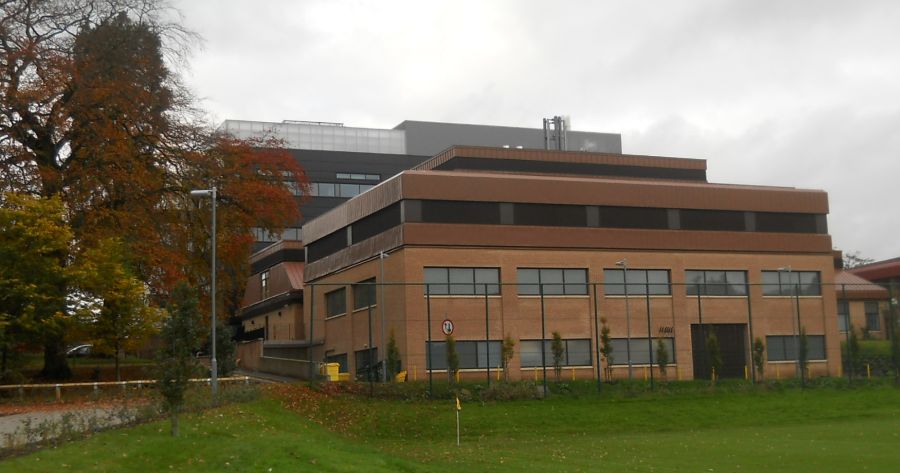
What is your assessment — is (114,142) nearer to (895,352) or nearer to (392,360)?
(392,360)

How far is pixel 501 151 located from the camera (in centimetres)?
6538

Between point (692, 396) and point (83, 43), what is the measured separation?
101ft

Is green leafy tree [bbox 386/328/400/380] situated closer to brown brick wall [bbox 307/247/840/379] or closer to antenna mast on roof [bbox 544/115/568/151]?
brown brick wall [bbox 307/247/840/379]

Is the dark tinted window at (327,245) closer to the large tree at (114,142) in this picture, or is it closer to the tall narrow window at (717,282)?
the large tree at (114,142)

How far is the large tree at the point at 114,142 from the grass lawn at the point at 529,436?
465 inches

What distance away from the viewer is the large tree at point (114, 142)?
142 ft

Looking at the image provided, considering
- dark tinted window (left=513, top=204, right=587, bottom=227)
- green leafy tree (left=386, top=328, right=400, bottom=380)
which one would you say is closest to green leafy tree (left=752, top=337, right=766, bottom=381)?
dark tinted window (left=513, top=204, right=587, bottom=227)

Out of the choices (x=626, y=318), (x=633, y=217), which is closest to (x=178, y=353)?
(x=626, y=318)

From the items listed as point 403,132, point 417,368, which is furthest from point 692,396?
point 403,132

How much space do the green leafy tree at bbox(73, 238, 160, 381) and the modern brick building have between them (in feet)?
37.6

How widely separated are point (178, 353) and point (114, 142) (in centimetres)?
2157

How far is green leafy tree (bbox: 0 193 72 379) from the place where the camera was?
3959cm

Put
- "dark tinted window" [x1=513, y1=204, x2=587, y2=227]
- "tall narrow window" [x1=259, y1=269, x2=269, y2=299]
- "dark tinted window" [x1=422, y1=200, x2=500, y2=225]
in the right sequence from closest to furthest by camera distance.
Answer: "dark tinted window" [x1=422, y1=200, x2=500, y2=225] → "dark tinted window" [x1=513, y1=204, x2=587, y2=227] → "tall narrow window" [x1=259, y1=269, x2=269, y2=299]

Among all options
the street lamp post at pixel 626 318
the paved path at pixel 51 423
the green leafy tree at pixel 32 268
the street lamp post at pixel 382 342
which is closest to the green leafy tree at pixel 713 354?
the street lamp post at pixel 626 318
